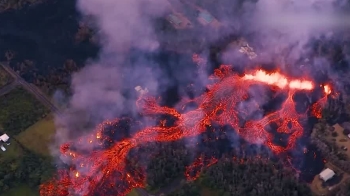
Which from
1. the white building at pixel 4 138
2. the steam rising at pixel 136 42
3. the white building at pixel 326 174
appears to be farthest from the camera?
the steam rising at pixel 136 42

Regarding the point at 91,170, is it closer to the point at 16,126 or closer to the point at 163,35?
the point at 16,126

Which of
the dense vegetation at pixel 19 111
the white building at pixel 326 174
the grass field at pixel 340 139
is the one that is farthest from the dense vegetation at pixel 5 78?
the grass field at pixel 340 139

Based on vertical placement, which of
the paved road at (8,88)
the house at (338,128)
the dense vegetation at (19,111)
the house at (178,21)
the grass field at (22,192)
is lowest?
the grass field at (22,192)

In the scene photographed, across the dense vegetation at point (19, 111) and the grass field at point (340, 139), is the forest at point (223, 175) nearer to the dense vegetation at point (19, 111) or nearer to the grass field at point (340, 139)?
the grass field at point (340, 139)

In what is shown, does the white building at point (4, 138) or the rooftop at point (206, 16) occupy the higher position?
the rooftop at point (206, 16)

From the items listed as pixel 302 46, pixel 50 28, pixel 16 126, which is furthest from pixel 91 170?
pixel 302 46

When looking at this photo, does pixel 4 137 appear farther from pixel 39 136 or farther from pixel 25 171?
pixel 25 171

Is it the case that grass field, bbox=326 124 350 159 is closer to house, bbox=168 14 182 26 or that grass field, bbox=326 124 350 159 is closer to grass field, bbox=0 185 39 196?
house, bbox=168 14 182 26
